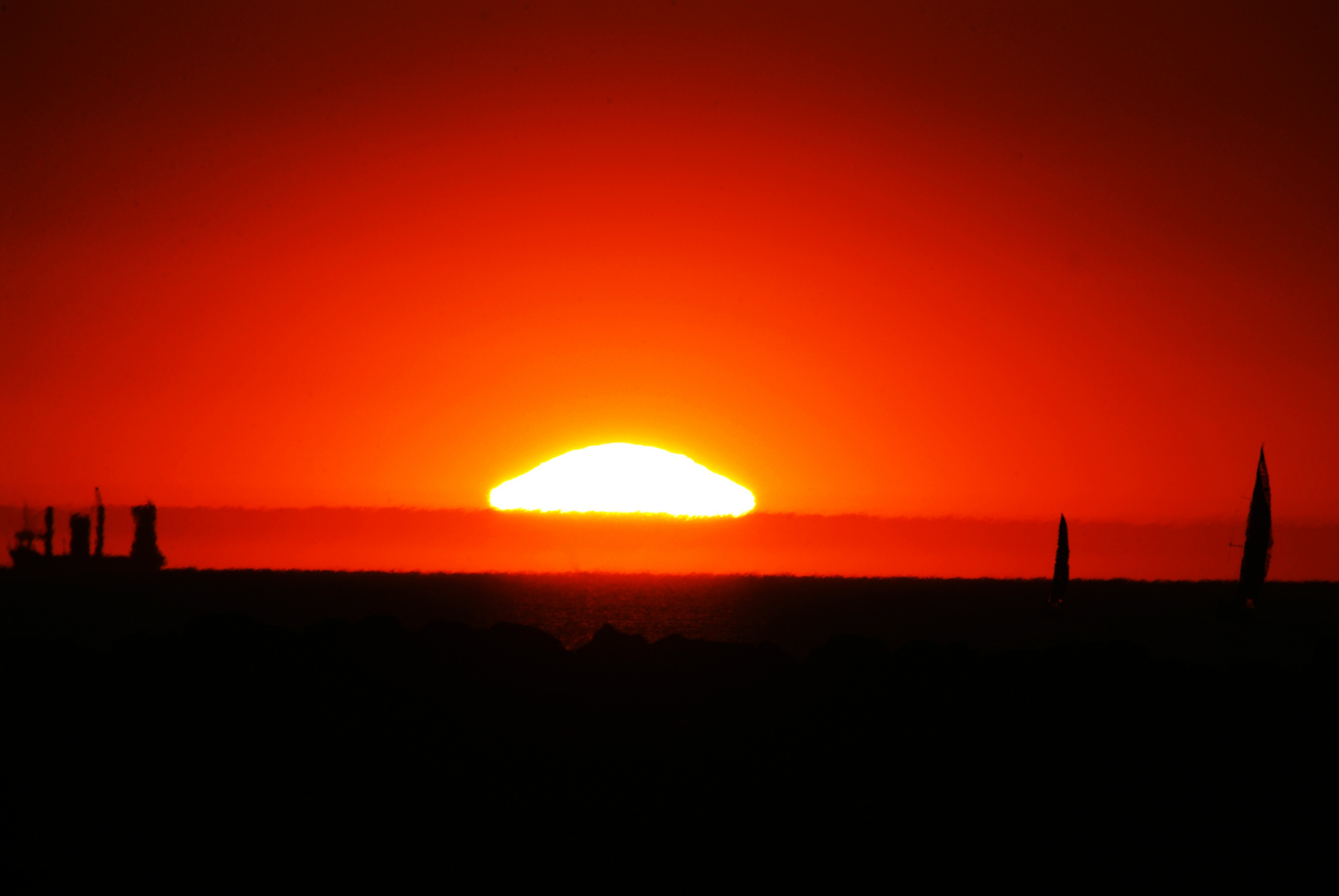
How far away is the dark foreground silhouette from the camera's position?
18.6 m

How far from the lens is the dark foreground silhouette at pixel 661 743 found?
1858cm

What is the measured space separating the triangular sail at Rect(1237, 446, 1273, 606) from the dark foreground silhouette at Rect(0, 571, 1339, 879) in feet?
132

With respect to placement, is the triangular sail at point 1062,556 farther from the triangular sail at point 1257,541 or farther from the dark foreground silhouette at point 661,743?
the dark foreground silhouette at point 661,743

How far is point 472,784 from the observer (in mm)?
19562

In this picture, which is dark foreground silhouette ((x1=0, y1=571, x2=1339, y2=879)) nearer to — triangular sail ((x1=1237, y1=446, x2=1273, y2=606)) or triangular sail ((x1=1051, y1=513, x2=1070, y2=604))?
triangular sail ((x1=1237, y1=446, x2=1273, y2=606))

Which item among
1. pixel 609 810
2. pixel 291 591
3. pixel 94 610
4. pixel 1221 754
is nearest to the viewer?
pixel 609 810

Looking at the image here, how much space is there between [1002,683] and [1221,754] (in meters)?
4.70

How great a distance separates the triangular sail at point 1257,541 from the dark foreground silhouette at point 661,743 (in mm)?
40178

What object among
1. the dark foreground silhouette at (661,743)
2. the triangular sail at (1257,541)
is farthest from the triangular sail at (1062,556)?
the dark foreground silhouette at (661,743)

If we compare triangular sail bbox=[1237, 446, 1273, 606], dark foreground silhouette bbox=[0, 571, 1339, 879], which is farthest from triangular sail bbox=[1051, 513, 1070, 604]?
dark foreground silhouette bbox=[0, 571, 1339, 879]

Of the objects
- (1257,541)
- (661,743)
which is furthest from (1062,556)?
(661,743)

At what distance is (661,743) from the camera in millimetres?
21438

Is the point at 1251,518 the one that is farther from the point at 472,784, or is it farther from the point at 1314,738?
the point at 472,784

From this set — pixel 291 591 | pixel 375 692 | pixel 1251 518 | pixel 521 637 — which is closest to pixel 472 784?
pixel 375 692
